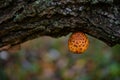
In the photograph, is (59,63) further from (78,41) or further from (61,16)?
(61,16)

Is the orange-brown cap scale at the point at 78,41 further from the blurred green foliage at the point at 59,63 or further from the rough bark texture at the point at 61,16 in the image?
the blurred green foliage at the point at 59,63

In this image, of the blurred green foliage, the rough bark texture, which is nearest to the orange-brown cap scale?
the rough bark texture

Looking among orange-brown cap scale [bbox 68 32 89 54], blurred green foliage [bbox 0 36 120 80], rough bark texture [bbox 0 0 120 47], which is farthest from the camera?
blurred green foliage [bbox 0 36 120 80]

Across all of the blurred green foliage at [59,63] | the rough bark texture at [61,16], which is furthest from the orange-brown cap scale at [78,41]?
the blurred green foliage at [59,63]

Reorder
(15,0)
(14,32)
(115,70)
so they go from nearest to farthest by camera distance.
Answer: (15,0) < (14,32) < (115,70)

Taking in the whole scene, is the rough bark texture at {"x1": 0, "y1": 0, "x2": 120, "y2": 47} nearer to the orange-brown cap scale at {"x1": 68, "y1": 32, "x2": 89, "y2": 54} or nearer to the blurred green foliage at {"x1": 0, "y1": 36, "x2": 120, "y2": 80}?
the orange-brown cap scale at {"x1": 68, "y1": 32, "x2": 89, "y2": 54}

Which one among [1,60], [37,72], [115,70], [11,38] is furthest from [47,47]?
[11,38]

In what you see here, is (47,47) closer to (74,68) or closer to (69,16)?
(74,68)
